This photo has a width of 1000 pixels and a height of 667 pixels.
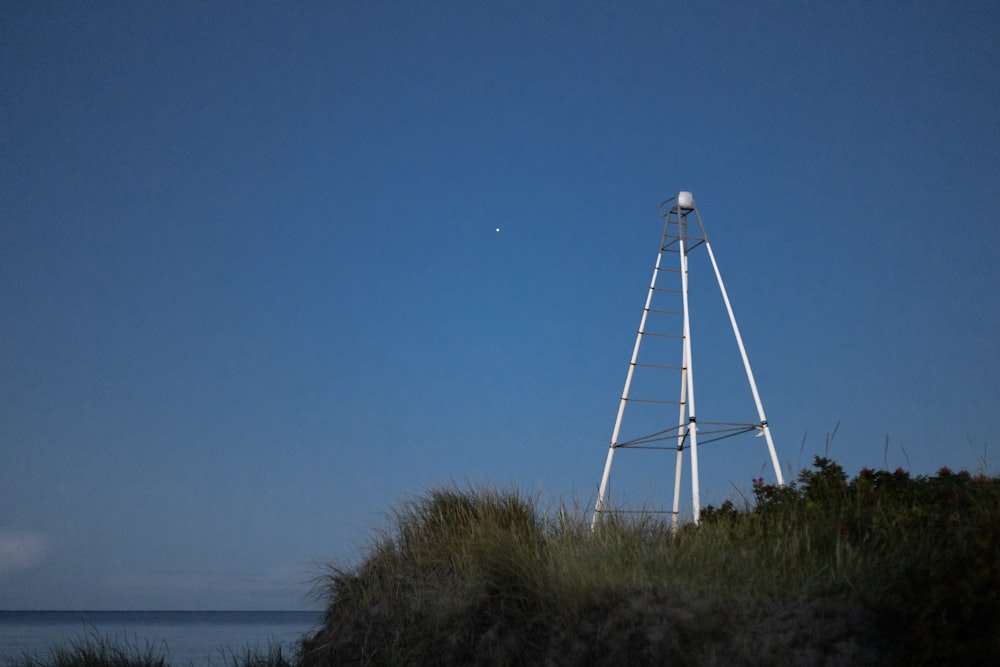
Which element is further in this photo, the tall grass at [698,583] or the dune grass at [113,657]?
the dune grass at [113,657]

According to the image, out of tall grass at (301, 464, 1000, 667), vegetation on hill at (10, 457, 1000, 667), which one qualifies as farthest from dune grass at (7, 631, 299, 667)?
tall grass at (301, 464, 1000, 667)

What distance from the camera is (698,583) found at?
828 centimetres

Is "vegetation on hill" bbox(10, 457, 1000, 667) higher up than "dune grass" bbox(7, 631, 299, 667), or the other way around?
"vegetation on hill" bbox(10, 457, 1000, 667)

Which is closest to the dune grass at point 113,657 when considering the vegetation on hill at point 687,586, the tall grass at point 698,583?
the vegetation on hill at point 687,586

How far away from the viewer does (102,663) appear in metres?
11.8

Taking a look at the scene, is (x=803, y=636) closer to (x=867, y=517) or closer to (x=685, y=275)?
(x=867, y=517)

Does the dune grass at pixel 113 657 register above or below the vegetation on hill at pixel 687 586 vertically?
below

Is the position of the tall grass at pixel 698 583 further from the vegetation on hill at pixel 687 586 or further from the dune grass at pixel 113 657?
the dune grass at pixel 113 657

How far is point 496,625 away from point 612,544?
1.41 meters

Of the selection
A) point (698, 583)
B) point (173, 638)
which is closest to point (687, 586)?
point (698, 583)

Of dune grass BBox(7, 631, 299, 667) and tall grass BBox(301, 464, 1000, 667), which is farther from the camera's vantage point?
dune grass BBox(7, 631, 299, 667)

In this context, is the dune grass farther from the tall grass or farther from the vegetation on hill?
the tall grass

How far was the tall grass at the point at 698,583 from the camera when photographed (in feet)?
22.5

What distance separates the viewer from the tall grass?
6855 millimetres
